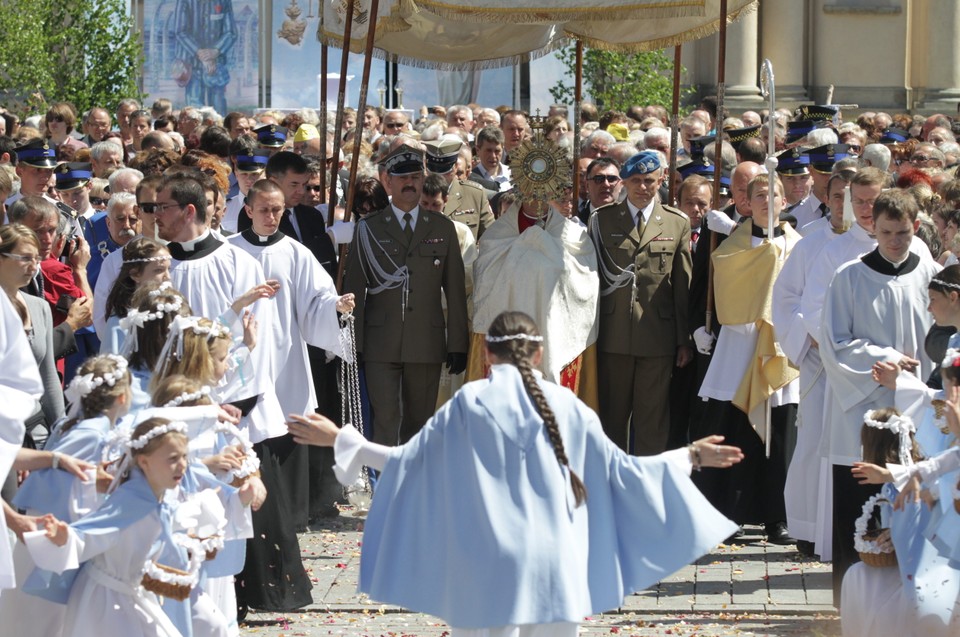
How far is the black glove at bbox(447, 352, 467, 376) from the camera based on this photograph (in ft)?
33.3

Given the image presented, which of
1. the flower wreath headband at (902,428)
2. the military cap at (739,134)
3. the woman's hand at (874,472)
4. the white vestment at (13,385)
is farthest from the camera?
the military cap at (739,134)

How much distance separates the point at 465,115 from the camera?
1661 cm

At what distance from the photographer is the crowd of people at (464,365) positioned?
5.94 meters

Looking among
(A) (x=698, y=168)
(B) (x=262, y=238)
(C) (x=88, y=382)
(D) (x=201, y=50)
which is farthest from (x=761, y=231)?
(D) (x=201, y=50)

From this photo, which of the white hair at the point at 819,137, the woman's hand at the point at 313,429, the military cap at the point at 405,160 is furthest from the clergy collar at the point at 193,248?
the white hair at the point at 819,137

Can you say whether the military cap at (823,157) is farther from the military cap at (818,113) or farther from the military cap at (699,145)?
the military cap at (818,113)

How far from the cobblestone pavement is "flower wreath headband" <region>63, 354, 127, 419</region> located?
216cm

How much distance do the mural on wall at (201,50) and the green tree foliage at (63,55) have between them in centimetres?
625

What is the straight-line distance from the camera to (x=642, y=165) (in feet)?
33.2

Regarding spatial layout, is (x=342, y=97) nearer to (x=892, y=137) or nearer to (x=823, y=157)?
(x=823, y=157)

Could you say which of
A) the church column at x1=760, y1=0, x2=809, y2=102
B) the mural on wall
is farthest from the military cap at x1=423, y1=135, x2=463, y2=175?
the mural on wall

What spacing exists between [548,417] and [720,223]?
169 inches

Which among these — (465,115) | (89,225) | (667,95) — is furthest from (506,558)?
(667,95)

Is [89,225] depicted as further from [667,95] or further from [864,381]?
[667,95]
